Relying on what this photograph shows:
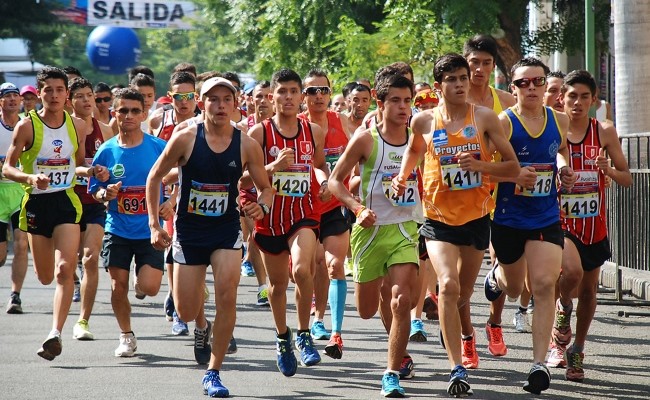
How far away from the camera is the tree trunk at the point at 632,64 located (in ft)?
54.3

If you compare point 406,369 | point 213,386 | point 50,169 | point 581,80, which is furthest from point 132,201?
point 581,80

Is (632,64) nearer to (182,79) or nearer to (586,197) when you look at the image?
(182,79)

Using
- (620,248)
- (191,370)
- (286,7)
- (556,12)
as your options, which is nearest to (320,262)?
(191,370)

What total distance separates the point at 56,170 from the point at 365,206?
319cm

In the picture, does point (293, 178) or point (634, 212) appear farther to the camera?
point (634, 212)

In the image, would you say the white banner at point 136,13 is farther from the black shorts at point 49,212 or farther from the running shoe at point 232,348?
the running shoe at point 232,348

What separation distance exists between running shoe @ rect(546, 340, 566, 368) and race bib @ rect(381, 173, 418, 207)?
1631 millimetres

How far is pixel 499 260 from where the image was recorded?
948 centimetres

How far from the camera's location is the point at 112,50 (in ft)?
131

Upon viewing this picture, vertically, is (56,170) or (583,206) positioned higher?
(56,170)

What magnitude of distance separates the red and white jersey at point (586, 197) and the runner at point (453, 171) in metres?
0.95

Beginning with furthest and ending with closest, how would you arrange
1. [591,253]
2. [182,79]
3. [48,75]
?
[182,79] < [48,75] < [591,253]

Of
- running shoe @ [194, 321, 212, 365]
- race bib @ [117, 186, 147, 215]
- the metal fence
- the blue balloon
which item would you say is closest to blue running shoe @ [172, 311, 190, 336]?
race bib @ [117, 186, 147, 215]

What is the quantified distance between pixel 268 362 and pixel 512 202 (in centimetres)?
232
